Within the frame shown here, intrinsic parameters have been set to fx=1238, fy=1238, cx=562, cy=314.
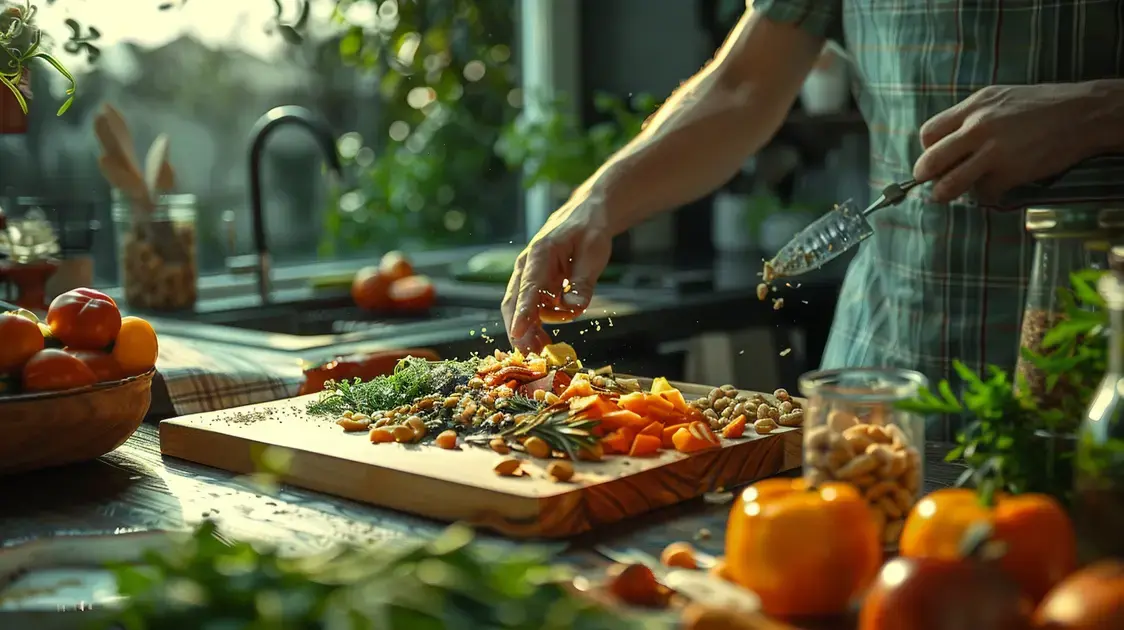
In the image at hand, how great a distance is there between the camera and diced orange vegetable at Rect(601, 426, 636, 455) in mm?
1252

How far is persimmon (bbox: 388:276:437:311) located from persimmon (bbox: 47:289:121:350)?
1.63 meters

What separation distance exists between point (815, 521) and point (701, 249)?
11.1 ft

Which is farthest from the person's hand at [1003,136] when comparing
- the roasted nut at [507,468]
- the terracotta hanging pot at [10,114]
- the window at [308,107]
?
the window at [308,107]

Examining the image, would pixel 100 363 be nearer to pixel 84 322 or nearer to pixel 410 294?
pixel 84 322

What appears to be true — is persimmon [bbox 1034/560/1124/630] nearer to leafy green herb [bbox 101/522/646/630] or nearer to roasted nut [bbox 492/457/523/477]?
leafy green herb [bbox 101/522/646/630]

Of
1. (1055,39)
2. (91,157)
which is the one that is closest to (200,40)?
(91,157)

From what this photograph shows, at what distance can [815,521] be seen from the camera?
2.81 feet

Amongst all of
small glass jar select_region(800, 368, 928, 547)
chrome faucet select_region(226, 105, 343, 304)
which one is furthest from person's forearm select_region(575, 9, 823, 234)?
chrome faucet select_region(226, 105, 343, 304)

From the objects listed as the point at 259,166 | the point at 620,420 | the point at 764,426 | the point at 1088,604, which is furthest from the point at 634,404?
the point at 259,166

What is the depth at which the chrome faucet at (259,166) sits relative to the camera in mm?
2967

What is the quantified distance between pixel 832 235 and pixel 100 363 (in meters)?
0.86

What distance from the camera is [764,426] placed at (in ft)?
4.41

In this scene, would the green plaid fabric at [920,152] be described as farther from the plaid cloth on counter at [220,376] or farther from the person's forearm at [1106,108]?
the plaid cloth on counter at [220,376]

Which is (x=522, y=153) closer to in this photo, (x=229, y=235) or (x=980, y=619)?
(x=229, y=235)
